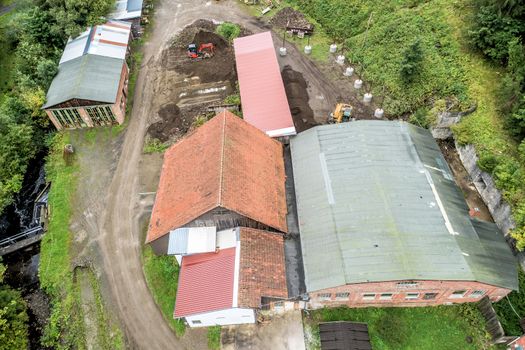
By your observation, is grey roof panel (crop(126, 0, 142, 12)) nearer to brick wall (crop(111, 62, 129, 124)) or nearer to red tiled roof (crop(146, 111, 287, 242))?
brick wall (crop(111, 62, 129, 124))

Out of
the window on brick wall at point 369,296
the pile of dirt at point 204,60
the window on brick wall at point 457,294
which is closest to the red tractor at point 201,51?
the pile of dirt at point 204,60

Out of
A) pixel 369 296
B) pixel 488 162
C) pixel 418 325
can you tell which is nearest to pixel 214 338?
pixel 369 296

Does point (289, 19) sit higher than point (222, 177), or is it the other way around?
point (289, 19)

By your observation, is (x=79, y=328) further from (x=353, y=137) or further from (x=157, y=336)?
(x=353, y=137)

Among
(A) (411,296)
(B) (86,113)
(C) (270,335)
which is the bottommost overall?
(C) (270,335)

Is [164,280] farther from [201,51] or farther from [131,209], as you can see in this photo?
[201,51]

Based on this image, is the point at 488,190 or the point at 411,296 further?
the point at 488,190

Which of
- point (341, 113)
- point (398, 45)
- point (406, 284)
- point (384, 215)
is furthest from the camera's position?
point (398, 45)

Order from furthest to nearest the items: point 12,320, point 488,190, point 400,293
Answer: point 488,190, point 12,320, point 400,293
